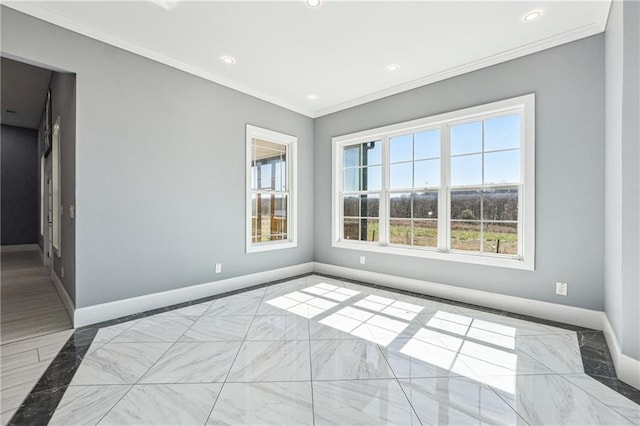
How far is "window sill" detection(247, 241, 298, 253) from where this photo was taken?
420 cm

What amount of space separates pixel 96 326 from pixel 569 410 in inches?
150

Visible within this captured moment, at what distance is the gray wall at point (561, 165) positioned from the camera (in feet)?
8.75

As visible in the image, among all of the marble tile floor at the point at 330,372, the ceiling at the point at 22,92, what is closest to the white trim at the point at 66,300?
the marble tile floor at the point at 330,372

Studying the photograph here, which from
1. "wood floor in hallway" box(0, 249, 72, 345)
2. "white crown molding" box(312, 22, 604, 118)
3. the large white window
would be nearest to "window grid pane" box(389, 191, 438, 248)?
the large white window

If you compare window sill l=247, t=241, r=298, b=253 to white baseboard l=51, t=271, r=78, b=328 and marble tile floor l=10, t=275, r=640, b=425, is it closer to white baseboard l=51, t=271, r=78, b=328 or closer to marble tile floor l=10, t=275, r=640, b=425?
marble tile floor l=10, t=275, r=640, b=425

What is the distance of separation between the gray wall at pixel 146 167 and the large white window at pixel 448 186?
1.87 metres

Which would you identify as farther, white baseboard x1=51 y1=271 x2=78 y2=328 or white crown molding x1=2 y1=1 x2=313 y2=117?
white baseboard x1=51 y1=271 x2=78 y2=328

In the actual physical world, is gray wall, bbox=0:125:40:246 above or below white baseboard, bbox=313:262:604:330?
above

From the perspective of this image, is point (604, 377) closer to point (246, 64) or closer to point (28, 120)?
point (246, 64)

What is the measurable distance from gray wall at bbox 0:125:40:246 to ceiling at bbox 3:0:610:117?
7.16 meters

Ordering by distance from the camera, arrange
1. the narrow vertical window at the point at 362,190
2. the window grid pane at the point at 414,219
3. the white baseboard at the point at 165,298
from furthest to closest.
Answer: the narrow vertical window at the point at 362,190
the window grid pane at the point at 414,219
the white baseboard at the point at 165,298

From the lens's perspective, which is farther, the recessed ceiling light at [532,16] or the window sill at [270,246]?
the window sill at [270,246]

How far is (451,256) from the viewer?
3.55 m

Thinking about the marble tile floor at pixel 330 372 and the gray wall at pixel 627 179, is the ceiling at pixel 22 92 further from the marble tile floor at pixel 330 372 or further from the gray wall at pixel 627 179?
the gray wall at pixel 627 179
